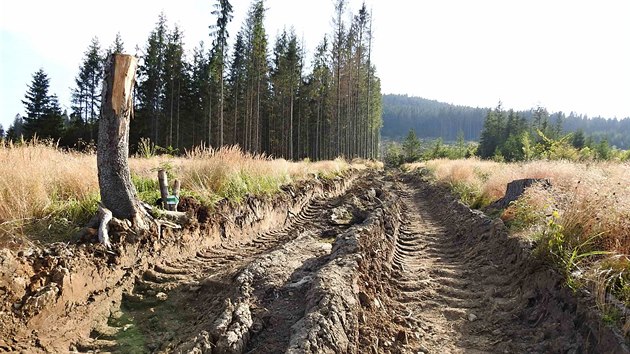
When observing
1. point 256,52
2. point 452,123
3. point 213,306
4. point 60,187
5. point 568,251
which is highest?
point 452,123

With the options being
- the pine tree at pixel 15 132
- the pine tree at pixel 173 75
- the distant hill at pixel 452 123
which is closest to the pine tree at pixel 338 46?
the pine tree at pixel 173 75

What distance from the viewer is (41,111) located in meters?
38.1

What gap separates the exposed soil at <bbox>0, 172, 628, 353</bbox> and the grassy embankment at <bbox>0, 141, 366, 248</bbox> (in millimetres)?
595

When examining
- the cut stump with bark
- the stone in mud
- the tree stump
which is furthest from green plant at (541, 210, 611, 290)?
the cut stump with bark

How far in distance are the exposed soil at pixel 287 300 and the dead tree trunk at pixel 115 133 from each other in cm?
53

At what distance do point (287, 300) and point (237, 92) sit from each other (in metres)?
31.2

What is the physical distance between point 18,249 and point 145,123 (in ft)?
118

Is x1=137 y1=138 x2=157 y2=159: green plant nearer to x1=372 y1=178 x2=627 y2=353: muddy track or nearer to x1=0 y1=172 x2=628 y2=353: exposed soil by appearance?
x1=0 y1=172 x2=628 y2=353: exposed soil

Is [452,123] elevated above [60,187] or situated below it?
above

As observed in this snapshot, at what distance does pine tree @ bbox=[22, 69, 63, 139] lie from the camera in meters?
35.2

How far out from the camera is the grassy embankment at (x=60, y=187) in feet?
14.0

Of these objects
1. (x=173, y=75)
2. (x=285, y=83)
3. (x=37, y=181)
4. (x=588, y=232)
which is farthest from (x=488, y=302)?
(x=173, y=75)

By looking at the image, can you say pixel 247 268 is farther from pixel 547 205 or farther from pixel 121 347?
pixel 547 205

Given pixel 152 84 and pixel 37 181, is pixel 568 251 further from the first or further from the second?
pixel 152 84
